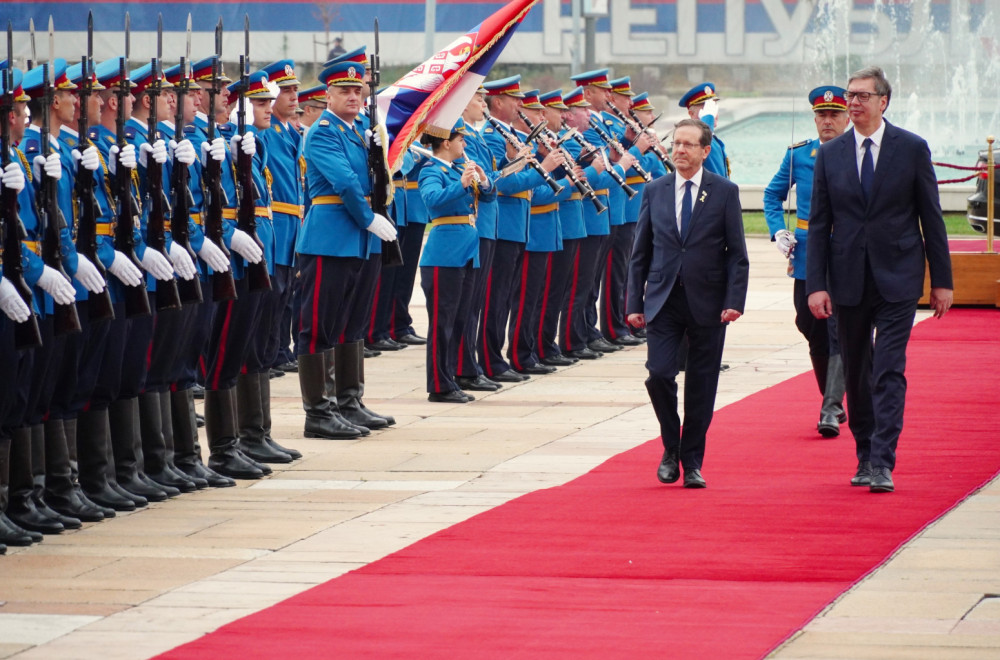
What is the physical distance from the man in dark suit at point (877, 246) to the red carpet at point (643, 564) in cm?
43

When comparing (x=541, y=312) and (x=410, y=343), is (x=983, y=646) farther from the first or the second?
(x=410, y=343)

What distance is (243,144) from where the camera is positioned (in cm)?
829

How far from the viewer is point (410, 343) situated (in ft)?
45.9

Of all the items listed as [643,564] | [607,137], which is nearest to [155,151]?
[643,564]

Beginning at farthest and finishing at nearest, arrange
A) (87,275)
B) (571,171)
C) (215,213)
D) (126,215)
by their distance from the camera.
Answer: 1. (571,171)
2. (215,213)
3. (126,215)
4. (87,275)

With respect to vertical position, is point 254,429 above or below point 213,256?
below

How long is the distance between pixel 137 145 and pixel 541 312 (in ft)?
16.7

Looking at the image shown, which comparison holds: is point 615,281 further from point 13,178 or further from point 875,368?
point 13,178

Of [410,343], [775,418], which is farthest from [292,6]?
[775,418]

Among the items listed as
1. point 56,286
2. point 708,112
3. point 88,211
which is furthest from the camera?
point 708,112

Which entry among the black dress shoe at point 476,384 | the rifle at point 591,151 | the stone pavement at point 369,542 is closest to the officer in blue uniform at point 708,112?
the rifle at point 591,151

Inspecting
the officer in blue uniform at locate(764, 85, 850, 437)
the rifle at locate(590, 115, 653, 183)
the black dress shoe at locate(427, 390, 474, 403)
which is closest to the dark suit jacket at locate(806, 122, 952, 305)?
the officer in blue uniform at locate(764, 85, 850, 437)

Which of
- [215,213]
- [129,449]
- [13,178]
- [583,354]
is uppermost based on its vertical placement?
[13,178]

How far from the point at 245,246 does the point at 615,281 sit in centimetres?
585
